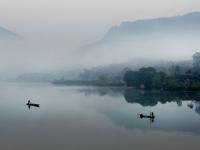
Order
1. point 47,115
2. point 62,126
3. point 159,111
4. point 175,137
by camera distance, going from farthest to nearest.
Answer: point 159,111
point 47,115
point 62,126
point 175,137

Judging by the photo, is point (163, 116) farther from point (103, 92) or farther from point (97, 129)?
point (103, 92)

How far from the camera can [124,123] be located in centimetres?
2705

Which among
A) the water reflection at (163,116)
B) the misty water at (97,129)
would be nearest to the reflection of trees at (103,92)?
the water reflection at (163,116)

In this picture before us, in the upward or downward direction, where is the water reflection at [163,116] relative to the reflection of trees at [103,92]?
downward

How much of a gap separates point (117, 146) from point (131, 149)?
0.85 meters

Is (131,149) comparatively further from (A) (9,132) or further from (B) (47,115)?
(B) (47,115)

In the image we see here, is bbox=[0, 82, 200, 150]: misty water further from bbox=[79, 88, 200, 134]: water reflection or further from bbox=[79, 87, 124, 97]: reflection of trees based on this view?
bbox=[79, 87, 124, 97]: reflection of trees

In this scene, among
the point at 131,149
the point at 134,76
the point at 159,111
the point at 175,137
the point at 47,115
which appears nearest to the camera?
the point at 131,149

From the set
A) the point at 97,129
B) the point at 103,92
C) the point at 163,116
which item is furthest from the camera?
the point at 103,92

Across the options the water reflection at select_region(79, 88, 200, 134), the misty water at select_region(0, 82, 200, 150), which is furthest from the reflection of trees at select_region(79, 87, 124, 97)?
the misty water at select_region(0, 82, 200, 150)

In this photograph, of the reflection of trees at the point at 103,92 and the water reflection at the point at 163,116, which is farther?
the reflection of trees at the point at 103,92

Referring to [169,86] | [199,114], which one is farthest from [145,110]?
[169,86]

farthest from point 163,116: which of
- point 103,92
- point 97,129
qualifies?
point 103,92

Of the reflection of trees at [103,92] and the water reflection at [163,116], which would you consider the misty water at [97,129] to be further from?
the reflection of trees at [103,92]
